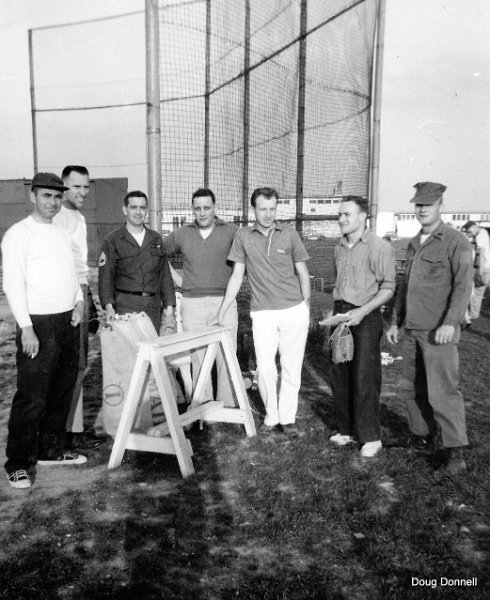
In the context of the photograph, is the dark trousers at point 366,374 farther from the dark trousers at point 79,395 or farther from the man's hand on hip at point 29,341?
the man's hand on hip at point 29,341

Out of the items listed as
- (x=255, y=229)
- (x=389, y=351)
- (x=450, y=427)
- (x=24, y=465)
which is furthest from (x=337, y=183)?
(x=24, y=465)

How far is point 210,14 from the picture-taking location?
276 inches

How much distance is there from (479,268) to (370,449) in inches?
228

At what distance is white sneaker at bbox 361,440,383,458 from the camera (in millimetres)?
3831

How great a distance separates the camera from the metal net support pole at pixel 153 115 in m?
5.09

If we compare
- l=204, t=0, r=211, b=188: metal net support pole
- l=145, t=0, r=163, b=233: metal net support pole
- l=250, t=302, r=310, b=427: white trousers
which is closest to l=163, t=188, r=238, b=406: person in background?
l=250, t=302, r=310, b=427: white trousers

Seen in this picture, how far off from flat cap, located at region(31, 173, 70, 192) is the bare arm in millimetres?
1495

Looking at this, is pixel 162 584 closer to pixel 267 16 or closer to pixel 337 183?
pixel 337 183

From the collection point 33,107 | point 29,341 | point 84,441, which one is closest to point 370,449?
point 84,441

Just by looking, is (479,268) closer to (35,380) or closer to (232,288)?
(232,288)

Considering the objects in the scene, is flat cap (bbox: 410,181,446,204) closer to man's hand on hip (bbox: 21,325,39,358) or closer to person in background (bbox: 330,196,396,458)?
person in background (bbox: 330,196,396,458)

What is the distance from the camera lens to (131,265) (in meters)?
4.33

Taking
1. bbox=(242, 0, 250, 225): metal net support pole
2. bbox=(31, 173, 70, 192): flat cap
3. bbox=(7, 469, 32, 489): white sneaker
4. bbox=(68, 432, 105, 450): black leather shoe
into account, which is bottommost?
bbox=(68, 432, 105, 450): black leather shoe

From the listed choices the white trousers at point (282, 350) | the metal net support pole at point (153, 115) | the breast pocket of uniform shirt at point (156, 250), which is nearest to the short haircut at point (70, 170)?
the breast pocket of uniform shirt at point (156, 250)
